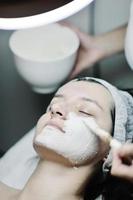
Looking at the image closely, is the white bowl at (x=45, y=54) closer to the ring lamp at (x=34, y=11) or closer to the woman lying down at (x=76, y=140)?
the woman lying down at (x=76, y=140)

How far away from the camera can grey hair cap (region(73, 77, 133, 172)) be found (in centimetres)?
120

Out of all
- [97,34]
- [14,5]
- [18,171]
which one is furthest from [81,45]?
[14,5]

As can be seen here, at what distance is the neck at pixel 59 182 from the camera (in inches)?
45.9

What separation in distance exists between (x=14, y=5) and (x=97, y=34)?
0.79m

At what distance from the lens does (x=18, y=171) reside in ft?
4.57

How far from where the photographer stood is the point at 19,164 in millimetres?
1406

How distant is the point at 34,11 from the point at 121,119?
0.46 m

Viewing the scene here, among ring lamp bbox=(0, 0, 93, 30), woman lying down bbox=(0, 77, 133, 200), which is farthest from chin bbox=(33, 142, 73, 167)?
ring lamp bbox=(0, 0, 93, 30)

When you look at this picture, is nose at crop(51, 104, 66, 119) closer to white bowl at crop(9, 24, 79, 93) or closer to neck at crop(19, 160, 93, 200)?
neck at crop(19, 160, 93, 200)

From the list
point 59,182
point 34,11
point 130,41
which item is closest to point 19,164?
point 59,182

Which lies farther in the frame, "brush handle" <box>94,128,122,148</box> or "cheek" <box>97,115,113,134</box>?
"cheek" <box>97,115,113,134</box>

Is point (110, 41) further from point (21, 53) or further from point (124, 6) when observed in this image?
point (21, 53)

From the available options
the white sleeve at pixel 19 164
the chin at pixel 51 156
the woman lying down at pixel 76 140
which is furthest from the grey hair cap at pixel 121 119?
the white sleeve at pixel 19 164

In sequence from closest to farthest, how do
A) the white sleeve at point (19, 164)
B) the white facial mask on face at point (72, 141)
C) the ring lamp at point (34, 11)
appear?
1. the ring lamp at point (34, 11)
2. the white facial mask on face at point (72, 141)
3. the white sleeve at point (19, 164)
